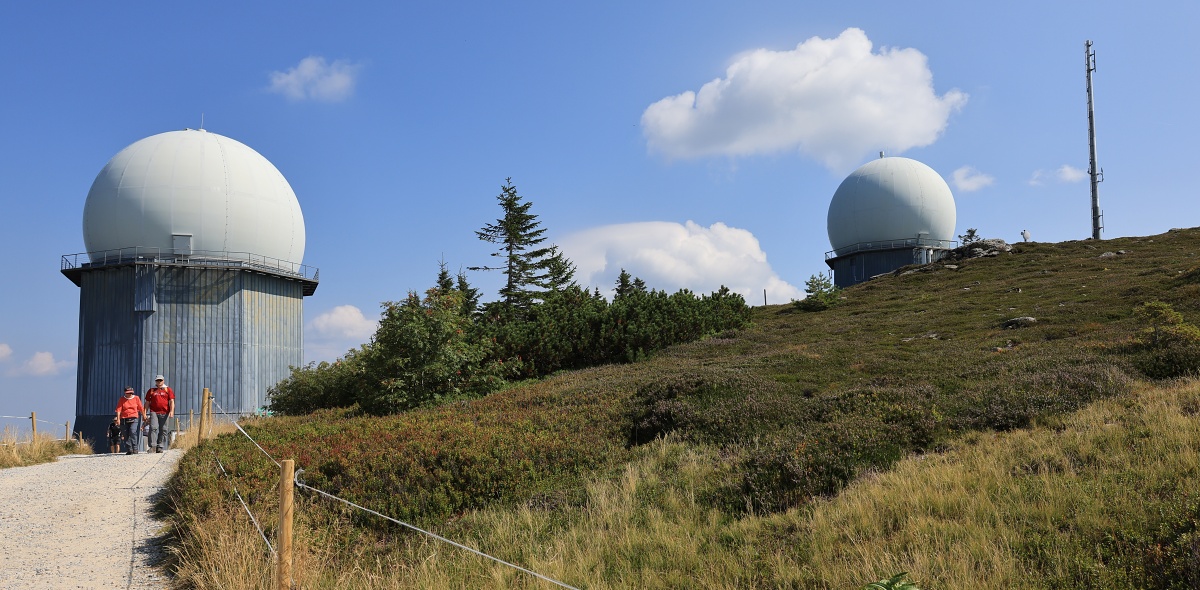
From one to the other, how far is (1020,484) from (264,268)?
98.5 ft

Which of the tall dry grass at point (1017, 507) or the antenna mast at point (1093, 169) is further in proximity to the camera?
the antenna mast at point (1093, 169)

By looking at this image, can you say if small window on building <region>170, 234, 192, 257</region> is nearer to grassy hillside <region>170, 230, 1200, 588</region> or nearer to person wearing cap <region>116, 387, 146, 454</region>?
person wearing cap <region>116, 387, 146, 454</region>

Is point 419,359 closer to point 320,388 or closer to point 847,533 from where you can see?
point 320,388

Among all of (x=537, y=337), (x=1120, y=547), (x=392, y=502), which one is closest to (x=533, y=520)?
(x=392, y=502)

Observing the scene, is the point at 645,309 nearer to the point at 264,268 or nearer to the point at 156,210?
the point at 264,268

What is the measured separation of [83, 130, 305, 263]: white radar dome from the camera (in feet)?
93.3

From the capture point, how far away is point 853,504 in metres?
6.44

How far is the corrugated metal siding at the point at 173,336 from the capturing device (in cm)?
2842

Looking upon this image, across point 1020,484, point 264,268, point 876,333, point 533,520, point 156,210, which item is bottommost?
point 533,520

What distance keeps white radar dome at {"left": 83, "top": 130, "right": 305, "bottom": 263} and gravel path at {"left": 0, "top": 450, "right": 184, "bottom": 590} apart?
55.4 feet

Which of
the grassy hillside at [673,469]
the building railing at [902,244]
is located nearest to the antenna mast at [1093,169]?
the building railing at [902,244]

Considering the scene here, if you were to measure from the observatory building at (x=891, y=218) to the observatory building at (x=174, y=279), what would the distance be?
1427 inches

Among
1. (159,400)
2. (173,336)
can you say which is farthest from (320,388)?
(173,336)

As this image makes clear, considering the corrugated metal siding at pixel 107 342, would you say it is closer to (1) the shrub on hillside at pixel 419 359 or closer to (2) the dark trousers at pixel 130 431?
(2) the dark trousers at pixel 130 431
